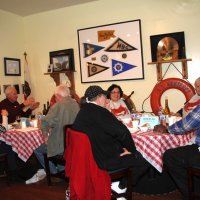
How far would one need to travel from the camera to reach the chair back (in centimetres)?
179

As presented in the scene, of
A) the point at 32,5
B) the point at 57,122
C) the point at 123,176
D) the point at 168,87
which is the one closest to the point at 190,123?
the point at 123,176

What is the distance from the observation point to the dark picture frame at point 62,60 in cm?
463

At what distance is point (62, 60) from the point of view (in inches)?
186

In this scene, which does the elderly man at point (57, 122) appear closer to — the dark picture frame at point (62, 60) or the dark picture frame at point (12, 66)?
the dark picture frame at point (62, 60)

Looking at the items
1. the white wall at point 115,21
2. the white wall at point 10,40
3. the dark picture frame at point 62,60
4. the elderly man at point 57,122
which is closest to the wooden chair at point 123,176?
the elderly man at point 57,122

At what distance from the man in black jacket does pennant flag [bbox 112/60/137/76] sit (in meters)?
2.23

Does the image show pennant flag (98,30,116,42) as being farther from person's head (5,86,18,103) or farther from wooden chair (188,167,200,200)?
wooden chair (188,167,200,200)

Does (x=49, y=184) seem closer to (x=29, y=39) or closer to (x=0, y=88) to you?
(x=0, y=88)

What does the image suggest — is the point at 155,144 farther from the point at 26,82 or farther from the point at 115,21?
the point at 26,82

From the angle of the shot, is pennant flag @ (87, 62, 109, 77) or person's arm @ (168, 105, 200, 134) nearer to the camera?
person's arm @ (168, 105, 200, 134)

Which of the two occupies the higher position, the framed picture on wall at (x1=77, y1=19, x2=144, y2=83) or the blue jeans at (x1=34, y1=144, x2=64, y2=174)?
the framed picture on wall at (x1=77, y1=19, x2=144, y2=83)

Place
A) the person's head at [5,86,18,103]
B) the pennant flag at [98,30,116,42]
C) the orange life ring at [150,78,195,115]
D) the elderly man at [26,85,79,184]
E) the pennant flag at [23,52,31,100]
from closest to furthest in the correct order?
the elderly man at [26,85,79,184], the orange life ring at [150,78,195,115], the person's head at [5,86,18,103], the pennant flag at [98,30,116,42], the pennant flag at [23,52,31,100]

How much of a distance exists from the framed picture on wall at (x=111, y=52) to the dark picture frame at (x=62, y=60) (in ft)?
0.59

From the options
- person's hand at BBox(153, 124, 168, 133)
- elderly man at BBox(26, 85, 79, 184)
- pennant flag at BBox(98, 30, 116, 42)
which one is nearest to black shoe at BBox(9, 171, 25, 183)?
elderly man at BBox(26, 85, 79, 184)
